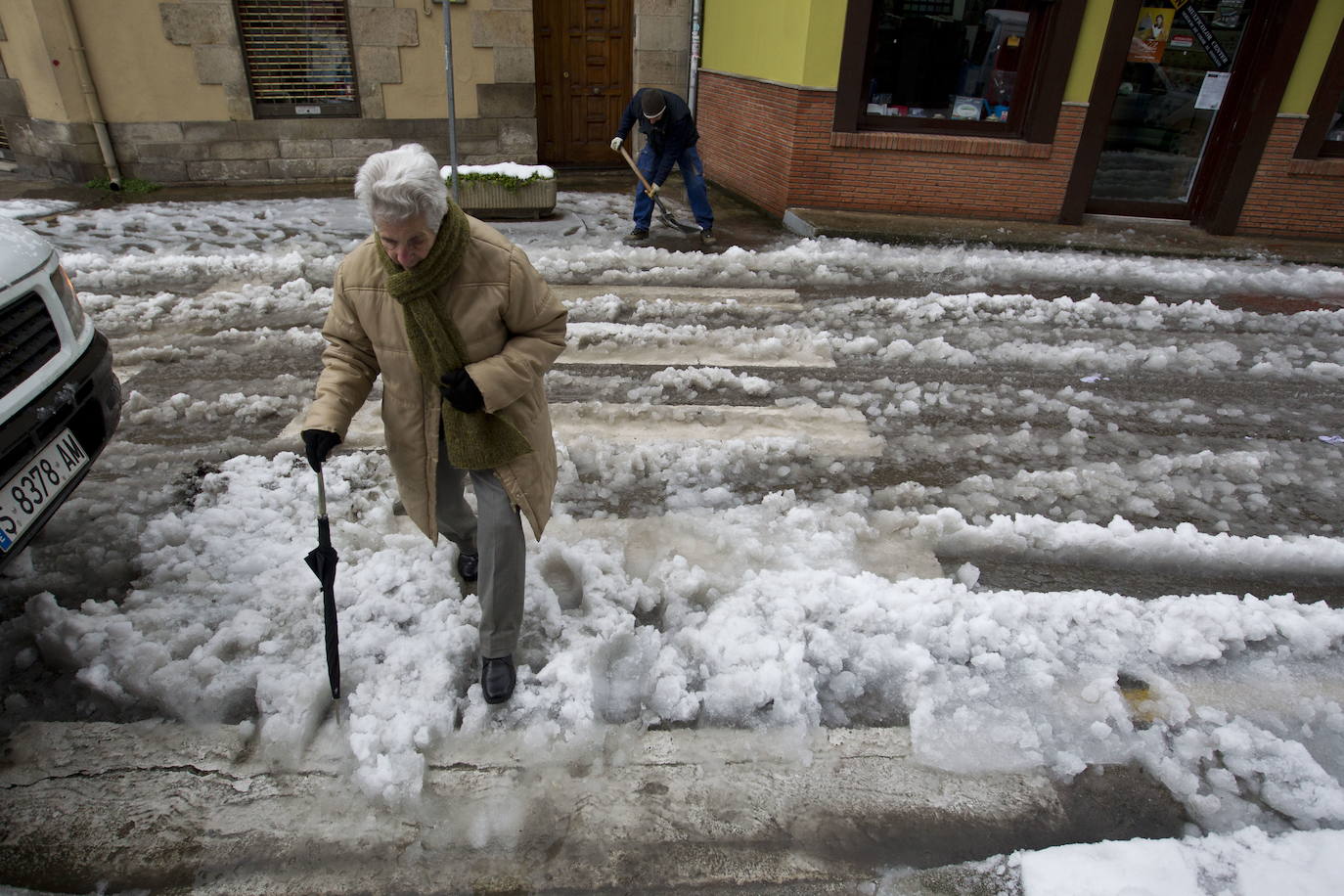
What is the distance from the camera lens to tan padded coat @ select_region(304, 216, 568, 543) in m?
2.40

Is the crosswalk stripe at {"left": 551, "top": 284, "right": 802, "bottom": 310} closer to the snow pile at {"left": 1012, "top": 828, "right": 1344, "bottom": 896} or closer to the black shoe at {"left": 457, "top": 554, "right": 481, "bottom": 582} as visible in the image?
the black shoe at {"left": 457, "top": 554, "right": 481, "bottom": 582}

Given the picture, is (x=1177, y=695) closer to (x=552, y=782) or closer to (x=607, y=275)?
(x=552, y=782)

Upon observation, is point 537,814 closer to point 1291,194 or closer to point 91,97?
point 1291,194

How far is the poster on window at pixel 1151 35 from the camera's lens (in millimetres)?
9273

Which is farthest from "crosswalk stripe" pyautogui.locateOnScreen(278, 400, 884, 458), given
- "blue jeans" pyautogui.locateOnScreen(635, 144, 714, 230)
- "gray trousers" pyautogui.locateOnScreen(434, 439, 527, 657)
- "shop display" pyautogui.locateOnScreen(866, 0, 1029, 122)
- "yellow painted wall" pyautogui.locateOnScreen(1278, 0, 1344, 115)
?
"yellow painted wall" pyautogui.locateOnScreen(1278, 0, 1344, 115)

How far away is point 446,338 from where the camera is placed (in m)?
2.38

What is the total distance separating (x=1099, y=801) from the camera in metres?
2.56

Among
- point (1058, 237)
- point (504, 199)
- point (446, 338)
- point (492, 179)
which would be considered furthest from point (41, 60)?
point (1058, 237)

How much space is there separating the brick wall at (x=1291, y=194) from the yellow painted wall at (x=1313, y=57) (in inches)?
6.5

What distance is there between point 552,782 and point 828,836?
87 centimetres

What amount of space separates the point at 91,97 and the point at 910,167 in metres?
10.6

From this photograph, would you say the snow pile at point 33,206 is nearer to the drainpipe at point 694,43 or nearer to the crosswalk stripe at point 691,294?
the crosswalk stripe at point 691,294

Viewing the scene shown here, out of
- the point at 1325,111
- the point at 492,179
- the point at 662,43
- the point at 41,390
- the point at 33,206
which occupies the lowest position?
the point at 33,206

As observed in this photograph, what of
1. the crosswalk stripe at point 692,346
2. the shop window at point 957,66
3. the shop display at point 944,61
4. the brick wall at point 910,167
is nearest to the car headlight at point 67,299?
the crosswalk stripe at point 692,346
